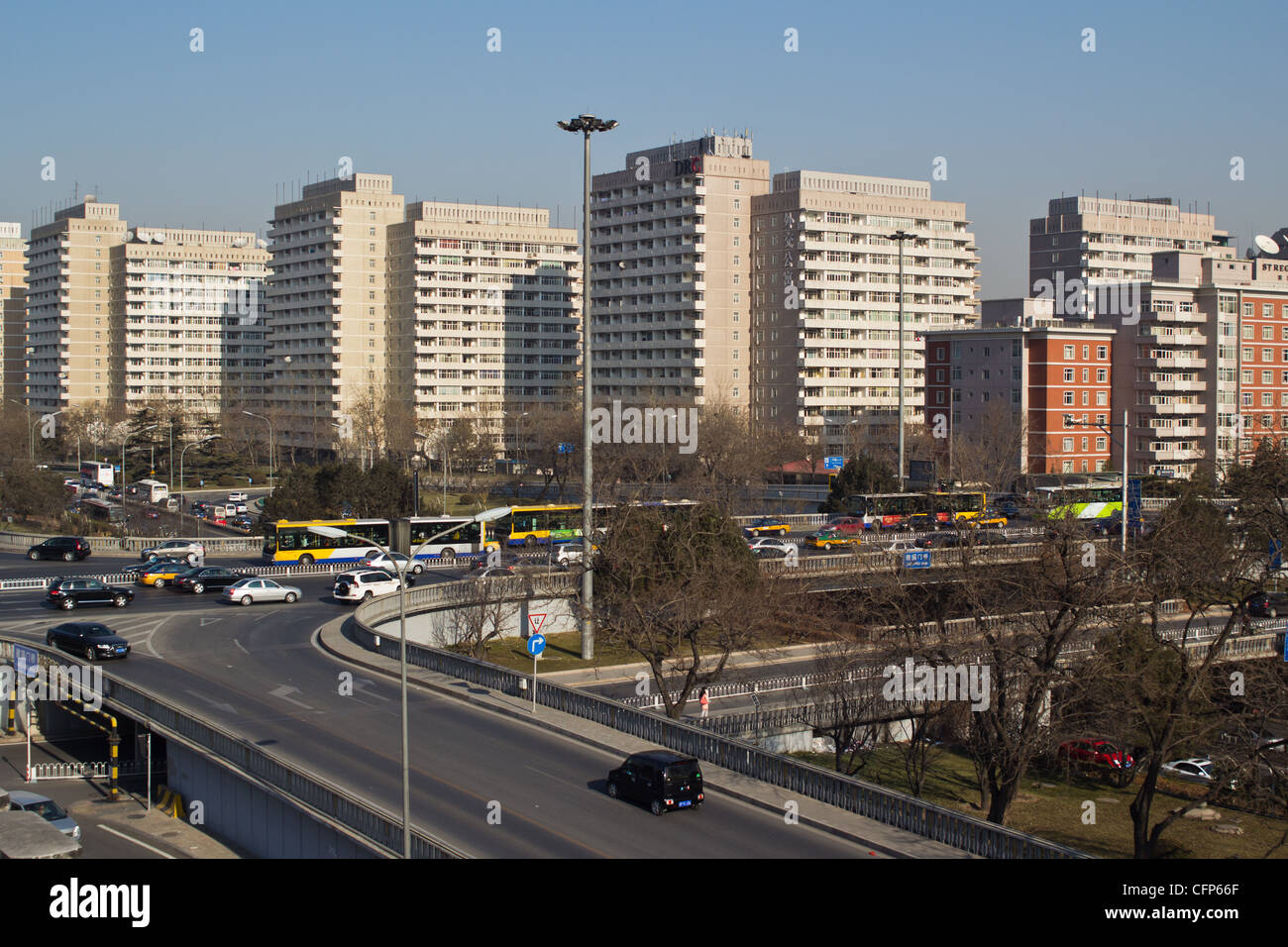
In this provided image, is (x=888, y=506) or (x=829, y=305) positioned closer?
(x=888, y=506)

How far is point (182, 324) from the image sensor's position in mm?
148125

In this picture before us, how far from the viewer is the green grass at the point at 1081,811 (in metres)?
27.1

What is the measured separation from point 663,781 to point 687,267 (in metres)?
92.6

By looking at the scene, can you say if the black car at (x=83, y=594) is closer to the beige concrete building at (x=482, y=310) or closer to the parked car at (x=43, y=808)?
the parked car at (x=43, y=808)

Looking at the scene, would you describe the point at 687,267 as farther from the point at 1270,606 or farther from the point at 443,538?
the point at 1270,606

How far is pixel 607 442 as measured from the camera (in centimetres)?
8381

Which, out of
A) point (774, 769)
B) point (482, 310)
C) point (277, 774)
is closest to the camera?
point (277, 774)

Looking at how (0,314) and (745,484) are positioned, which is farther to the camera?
(0,314)

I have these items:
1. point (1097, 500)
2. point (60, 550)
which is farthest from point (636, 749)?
point (1097, 500)

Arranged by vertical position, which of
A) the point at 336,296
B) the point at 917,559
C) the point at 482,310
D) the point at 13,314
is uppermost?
the point at 13,314

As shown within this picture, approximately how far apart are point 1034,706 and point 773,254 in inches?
3519
